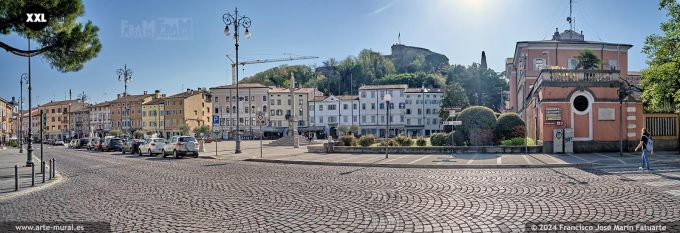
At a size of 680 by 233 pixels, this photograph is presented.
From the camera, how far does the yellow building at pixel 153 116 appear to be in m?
98.0

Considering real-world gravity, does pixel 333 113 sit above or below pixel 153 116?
above

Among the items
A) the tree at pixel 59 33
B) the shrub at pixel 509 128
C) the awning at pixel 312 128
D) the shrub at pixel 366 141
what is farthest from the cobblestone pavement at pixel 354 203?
the awning at pixel 312 128

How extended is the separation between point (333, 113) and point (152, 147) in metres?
58.9

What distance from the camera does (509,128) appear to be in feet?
89.8

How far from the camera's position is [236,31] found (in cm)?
2998

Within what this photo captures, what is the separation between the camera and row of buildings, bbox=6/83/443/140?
87188mm

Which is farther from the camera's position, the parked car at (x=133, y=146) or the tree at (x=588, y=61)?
the parked car at (x=133, y=146)

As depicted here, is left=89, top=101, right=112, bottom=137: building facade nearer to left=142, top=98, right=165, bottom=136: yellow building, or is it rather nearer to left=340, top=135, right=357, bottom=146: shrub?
left=142, top=98, right=165, bottom=136: yellow building

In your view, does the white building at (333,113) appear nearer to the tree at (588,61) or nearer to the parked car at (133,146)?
the parked car at (133,146)

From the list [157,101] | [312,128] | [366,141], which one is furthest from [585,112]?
[157,101]

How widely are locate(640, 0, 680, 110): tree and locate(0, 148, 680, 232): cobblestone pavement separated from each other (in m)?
9.91

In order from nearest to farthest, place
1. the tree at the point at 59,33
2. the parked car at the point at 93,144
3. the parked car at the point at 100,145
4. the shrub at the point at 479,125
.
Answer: the tree at the point at 59,33
the shrub at the point at 479,125
the parked car at the point at 100,145
the parked car at the point at 93,144

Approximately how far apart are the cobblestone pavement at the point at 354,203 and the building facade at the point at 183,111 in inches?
3312

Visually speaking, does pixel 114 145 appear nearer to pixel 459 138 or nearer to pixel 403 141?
pixel 403 141
